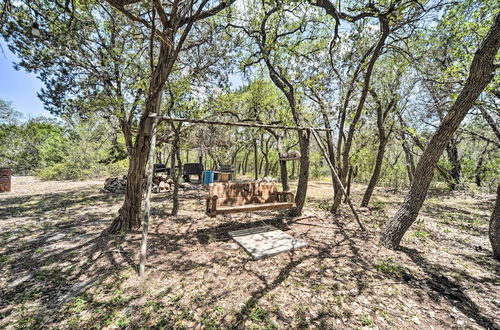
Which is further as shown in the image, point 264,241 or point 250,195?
point 250,195

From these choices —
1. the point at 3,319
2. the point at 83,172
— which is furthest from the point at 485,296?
the point at 83,172

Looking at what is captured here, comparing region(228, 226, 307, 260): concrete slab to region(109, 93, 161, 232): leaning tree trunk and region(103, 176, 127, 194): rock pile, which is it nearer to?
region(109, 93, 161, 232): leaning tree trunk

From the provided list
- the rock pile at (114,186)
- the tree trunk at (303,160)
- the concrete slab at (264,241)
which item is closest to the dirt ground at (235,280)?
the concrete slab at (264,241)

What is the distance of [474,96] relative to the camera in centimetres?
314

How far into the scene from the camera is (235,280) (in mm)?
2795

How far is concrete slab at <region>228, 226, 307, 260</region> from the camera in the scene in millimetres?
3574

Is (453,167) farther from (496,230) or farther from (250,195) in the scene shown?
(250,195)

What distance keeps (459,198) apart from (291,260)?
39.3 feet

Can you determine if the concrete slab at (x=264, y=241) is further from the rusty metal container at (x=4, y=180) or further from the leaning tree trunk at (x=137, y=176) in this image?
the rusty metal container at (x=4, y=180)

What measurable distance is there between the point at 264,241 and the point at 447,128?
390 centimetres

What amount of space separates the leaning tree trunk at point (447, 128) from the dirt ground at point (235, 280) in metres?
0.53

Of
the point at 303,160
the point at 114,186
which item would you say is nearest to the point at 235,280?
the point at 303,160

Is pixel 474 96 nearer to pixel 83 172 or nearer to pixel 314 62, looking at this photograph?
pixel 314 62

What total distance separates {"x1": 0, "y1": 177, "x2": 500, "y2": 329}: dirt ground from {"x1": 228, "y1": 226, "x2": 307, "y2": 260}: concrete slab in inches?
6.7
